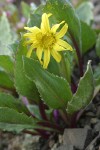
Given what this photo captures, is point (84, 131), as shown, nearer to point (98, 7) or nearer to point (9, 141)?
point (9, 141)

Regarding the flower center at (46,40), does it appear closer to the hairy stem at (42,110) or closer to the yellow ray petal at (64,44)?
the yellow ray petal at (64,44)

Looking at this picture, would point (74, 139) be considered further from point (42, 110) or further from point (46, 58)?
point (46, 58)

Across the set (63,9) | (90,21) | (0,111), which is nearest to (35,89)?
(0,111)

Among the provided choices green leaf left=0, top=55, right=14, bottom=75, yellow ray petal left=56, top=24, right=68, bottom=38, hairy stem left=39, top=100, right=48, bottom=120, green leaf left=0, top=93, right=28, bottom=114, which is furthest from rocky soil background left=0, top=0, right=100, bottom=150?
yellow ray petal left=56, top=24, right=68, bottom=38

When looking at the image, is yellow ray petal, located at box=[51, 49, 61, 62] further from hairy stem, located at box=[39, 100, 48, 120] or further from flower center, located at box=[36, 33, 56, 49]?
hairy stem, located at box=[39, 100, 48, 120]

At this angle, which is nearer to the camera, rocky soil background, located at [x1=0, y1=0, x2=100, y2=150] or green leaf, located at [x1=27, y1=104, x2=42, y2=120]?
Result: rocky soil background, located at [x1=0, y1=0, x2=100, y2=150]

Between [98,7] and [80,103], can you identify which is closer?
[80,103]
